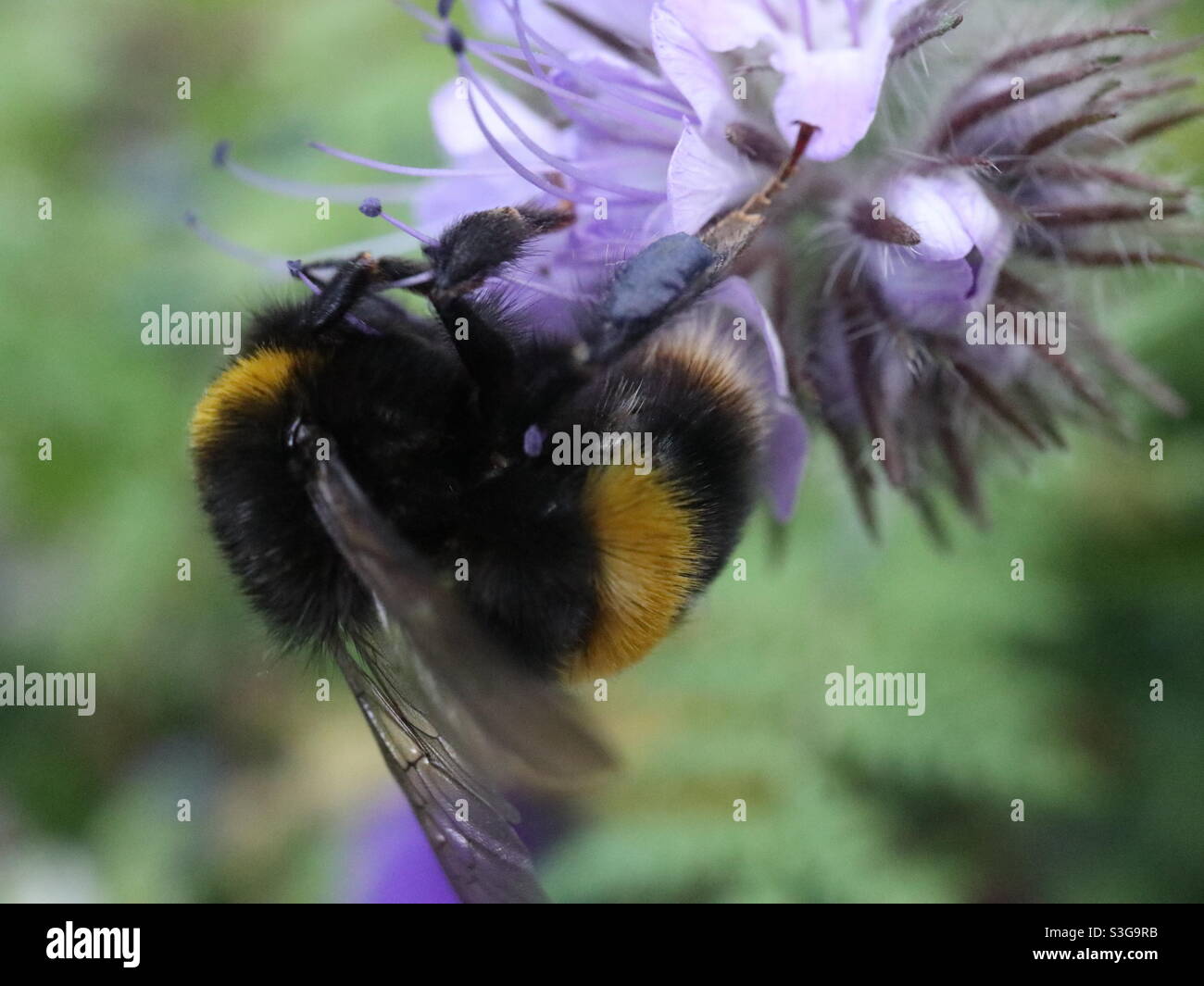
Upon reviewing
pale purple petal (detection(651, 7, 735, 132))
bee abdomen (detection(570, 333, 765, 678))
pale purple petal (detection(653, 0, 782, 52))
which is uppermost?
pale purple petal (detection(653, 0, 782, 52))

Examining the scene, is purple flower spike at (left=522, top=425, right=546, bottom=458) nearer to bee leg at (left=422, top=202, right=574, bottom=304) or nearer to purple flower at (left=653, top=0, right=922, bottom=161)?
bee leg at (left=422, top=202, right=574, bottom=304)

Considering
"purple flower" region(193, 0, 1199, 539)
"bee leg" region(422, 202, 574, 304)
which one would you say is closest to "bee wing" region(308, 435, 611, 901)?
"bee leg" region(422, 202, 574, 304)

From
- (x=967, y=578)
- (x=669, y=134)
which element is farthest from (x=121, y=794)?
(x=669, y=134)

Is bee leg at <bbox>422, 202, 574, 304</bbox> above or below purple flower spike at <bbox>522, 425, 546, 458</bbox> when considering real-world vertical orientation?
above

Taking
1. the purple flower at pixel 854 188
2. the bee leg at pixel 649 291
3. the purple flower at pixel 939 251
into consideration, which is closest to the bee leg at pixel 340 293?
the purple flower at pixel 854 188

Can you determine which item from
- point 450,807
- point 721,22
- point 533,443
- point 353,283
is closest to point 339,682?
point 450,807

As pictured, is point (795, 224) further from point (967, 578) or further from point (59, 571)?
point (59, 571)

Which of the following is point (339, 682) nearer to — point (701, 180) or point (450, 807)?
point (450, 807)
